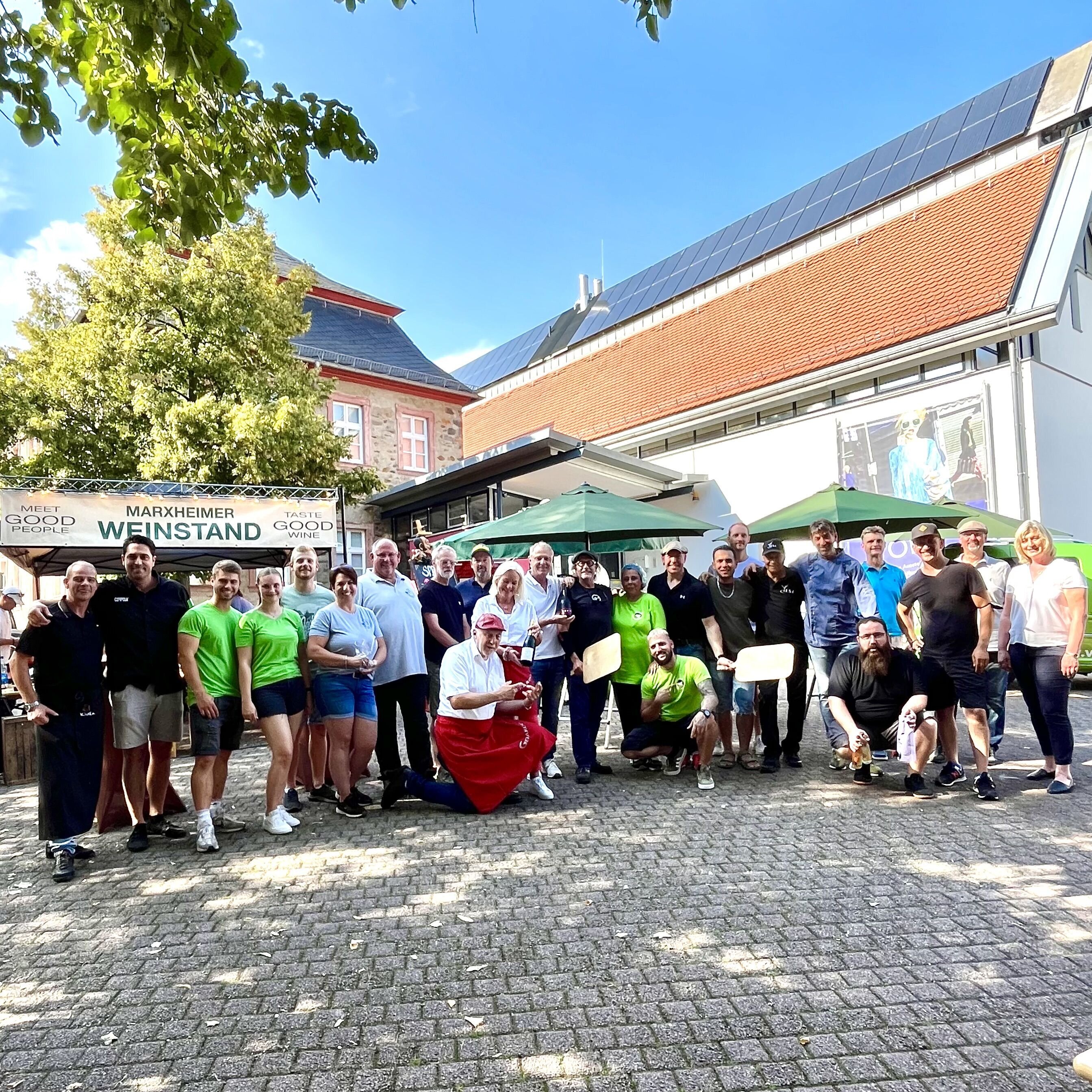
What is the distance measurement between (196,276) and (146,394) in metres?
2.53

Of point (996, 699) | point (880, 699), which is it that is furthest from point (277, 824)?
point (996, 699)

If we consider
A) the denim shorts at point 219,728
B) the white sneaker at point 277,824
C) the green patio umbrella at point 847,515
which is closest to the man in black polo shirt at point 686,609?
the green patio umbrella at point 847,515

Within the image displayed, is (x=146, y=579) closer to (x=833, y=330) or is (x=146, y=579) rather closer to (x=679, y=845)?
(x=679, y=845)

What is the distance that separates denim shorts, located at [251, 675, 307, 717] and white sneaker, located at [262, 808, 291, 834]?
641mm

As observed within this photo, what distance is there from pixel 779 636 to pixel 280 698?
158 inches

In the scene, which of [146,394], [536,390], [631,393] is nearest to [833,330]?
[631,393]

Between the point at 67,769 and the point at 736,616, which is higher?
the point at 736,616

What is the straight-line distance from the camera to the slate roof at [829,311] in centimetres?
1645

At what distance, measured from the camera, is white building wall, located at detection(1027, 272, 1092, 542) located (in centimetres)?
1495

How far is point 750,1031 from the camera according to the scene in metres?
2.75

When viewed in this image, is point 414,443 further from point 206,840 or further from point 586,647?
point 206,840

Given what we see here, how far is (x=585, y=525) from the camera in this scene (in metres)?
8.05

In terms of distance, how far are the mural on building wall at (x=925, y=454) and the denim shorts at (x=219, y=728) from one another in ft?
43.4

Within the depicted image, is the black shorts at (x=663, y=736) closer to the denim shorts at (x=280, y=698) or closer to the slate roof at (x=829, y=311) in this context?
the denim shorts at (x=280, y=698)
